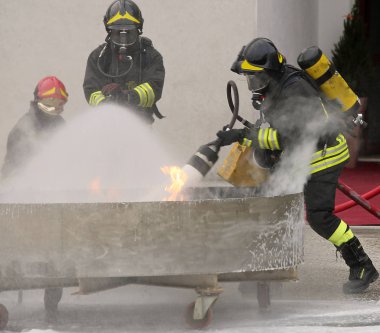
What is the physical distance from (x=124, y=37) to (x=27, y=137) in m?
0.94

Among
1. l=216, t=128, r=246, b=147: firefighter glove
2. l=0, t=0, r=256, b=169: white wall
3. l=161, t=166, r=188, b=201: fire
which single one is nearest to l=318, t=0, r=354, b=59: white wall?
l=0, t=0, r=256, b=169: white wall

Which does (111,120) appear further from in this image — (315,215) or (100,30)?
(100,30)

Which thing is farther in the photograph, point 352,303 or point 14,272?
point 352,303

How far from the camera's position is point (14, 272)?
551 cm

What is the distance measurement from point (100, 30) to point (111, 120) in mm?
5128

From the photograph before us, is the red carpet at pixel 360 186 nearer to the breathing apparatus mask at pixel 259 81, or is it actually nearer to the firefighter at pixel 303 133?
the firefighter at pixel 303 133

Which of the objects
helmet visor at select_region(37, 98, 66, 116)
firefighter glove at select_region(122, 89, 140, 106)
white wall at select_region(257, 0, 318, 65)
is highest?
white wall at select_region(257, 0, 318, 65)

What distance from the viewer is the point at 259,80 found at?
6465 mm

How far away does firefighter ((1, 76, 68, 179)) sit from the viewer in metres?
7.24

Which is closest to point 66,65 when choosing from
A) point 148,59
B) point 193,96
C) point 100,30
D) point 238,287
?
point 100,30

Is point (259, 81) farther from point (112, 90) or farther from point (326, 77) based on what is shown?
point (112, 90)

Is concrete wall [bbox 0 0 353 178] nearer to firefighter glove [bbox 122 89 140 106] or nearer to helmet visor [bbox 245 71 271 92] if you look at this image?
firefighter glove [bbox 122 89 140 106]

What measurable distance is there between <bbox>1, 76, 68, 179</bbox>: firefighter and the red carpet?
3.18m

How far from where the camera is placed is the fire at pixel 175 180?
249 inches
